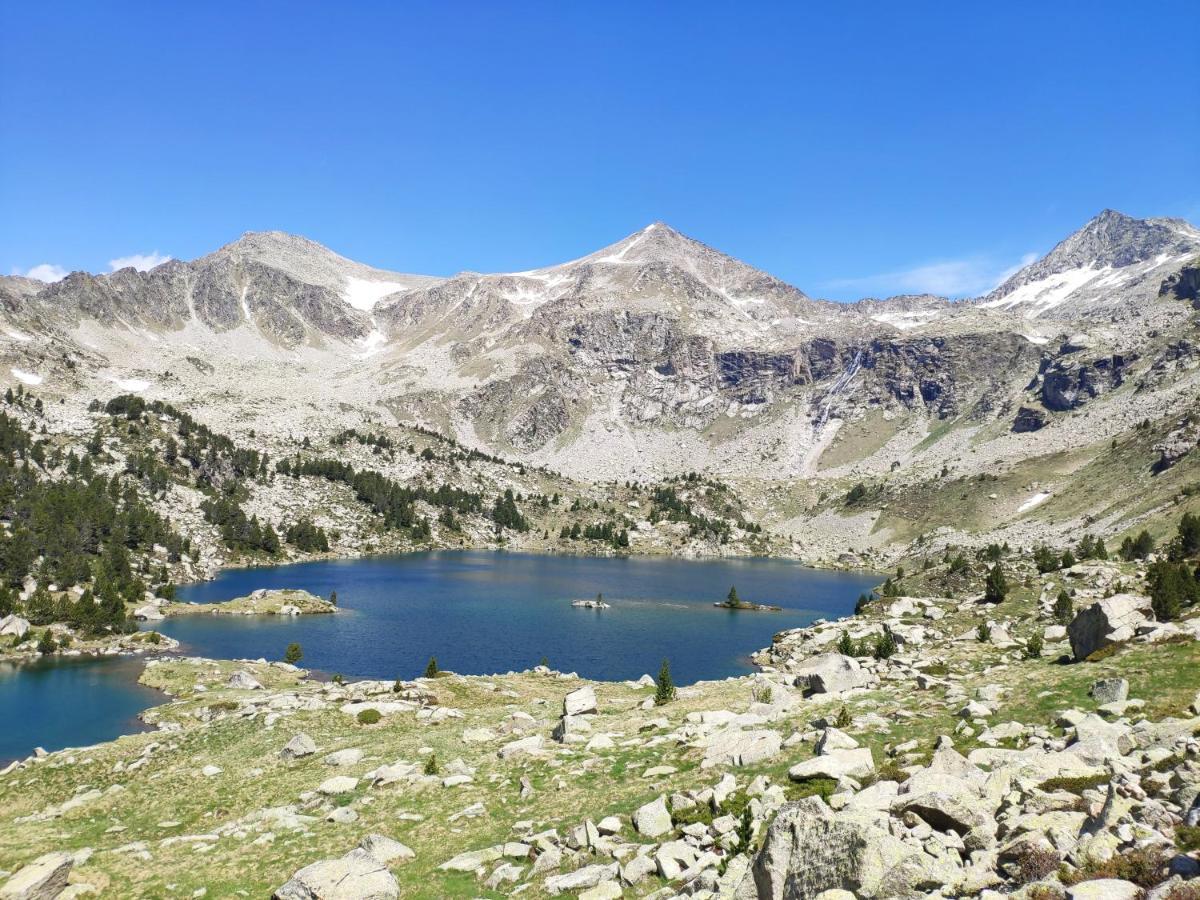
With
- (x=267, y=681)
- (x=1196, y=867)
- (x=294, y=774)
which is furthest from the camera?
(x=267, y=681)

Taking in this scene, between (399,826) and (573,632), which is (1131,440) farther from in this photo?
(399,826)

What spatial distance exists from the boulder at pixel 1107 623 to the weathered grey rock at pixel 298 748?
36054 millimetres

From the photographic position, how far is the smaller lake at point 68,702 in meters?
49.7

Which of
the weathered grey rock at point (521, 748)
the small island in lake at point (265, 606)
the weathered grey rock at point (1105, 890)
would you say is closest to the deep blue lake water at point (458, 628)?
the small island in lake at point (265, 606)

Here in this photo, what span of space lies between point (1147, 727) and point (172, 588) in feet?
388

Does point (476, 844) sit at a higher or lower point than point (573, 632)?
higher

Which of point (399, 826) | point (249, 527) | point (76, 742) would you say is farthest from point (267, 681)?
point (249, 527)

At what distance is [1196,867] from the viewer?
9.55 meters

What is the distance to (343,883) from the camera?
18.2 meters

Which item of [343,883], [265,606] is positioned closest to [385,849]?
[343,883]

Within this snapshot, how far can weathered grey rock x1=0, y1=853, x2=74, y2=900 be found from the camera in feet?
65.3

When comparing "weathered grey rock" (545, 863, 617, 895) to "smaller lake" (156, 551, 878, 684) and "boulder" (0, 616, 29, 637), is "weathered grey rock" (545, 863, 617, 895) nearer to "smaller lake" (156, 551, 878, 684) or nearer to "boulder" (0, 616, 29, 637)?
"smaller lake" (156, 551, 878, 684)

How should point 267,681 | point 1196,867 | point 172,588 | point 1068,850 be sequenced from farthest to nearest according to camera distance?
point 172,588 < point 267,681 < point 1068,850 < point 1196,867

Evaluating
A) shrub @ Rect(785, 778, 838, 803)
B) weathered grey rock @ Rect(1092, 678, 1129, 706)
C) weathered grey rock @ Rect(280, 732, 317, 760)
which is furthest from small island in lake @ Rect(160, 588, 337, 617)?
weathered grey rock @ Rect(1092, 678, 1129, 706)
